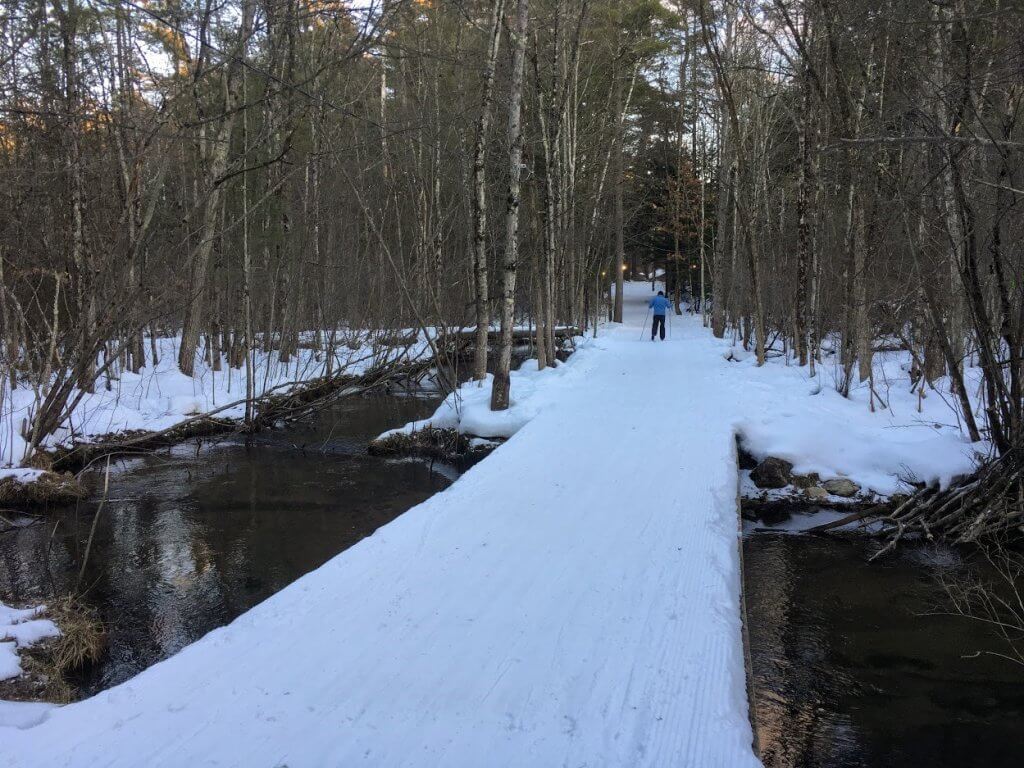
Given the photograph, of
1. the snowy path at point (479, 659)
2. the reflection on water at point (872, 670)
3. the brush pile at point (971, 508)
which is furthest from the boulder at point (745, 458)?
the snowy path at point (479, 659)

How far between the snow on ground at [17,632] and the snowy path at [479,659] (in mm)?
1506

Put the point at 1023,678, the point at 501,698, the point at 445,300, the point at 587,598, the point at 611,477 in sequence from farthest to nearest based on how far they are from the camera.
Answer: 1. the point at 445,300
2. the point at 611,477
3. the point at 1023,678
4. the point at 587,598
5. the point at 501,698

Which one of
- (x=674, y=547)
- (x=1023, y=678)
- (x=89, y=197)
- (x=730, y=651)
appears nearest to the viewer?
(x=730, y=651)

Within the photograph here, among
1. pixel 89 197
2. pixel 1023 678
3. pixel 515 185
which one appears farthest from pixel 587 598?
pixel 89 197

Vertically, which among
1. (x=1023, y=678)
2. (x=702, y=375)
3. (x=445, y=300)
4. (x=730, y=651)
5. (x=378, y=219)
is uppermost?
(x=378, y=219)

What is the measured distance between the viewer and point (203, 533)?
743 cm

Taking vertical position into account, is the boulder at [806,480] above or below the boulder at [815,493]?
above

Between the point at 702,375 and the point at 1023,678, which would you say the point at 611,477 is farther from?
the point at 702,375

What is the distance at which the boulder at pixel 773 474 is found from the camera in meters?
8.08

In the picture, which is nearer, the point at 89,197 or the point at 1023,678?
the point at 1023,678

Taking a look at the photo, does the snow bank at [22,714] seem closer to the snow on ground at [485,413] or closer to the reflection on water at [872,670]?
the reflection on water at [872,670]

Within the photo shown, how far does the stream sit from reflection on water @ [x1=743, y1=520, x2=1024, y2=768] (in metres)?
0.01

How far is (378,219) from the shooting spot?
70.7 ft

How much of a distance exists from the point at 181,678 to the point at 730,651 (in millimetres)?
2767
